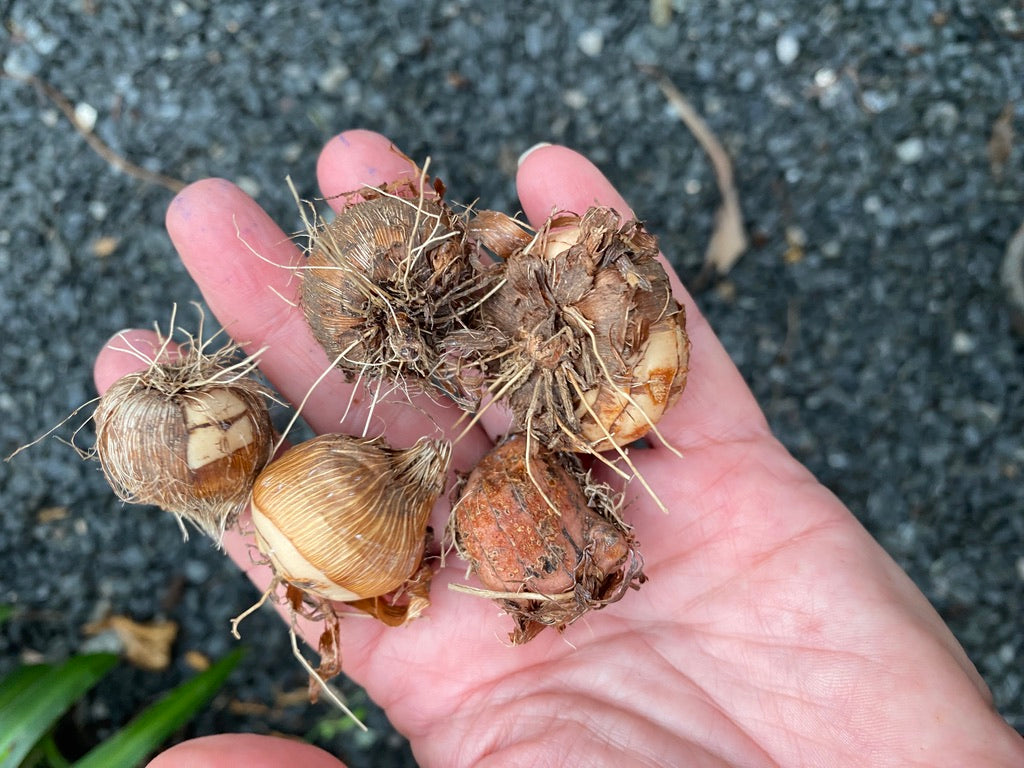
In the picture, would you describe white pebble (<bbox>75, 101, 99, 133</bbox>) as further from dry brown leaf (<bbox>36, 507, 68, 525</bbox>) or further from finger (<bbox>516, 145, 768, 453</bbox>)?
finger (<bbox>516, 145, 768, 453</bbox>)

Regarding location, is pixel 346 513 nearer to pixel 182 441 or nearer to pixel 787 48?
pixel 182 441

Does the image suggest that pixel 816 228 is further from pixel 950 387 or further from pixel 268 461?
pixel 268 461

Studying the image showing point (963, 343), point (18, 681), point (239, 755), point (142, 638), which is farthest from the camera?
point (963, 343)

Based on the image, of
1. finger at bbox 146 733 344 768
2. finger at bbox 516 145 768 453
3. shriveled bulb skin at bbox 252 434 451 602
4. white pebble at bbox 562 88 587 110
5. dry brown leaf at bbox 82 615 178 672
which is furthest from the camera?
white pebble at bbox 562 88 587 110

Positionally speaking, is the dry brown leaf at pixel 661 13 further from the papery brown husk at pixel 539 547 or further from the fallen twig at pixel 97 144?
the papery brown husk at pixel 539 547

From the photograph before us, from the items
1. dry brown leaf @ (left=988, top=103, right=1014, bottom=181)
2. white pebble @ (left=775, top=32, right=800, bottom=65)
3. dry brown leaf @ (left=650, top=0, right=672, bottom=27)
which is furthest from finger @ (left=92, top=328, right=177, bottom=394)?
dry brown leaf @ (left=988, top=103, right=1014, bottom=181)

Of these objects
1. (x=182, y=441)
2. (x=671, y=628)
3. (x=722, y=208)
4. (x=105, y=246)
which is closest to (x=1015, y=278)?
(x=722, y=208)
